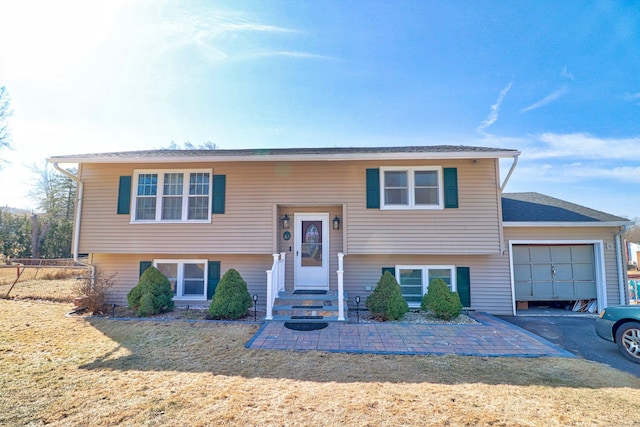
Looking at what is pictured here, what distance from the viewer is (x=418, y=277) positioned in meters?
7.95

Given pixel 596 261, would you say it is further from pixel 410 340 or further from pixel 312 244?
pixel 312 244

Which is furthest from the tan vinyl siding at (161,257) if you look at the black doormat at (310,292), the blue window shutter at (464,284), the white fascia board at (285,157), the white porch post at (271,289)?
the blue window shutter at (464,284)

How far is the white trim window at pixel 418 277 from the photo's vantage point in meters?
7.89

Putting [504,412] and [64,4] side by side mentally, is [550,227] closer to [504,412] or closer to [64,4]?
[504,412]

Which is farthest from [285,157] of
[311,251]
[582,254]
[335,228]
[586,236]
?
[582,254]

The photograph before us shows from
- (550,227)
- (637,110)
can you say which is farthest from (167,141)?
(637,110)

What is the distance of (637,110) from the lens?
12.8 metres

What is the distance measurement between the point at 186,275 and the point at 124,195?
2.83 m

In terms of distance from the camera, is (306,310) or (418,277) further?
(418,277)

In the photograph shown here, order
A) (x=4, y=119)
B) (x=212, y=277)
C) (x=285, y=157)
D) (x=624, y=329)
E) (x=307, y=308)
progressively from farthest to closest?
(x=4, y=119), (x=212, y=277), (x=285, y=157), (x=307, y=308), (x=624, y=329)

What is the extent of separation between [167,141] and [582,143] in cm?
2672

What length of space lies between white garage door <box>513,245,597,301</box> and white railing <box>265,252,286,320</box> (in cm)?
669

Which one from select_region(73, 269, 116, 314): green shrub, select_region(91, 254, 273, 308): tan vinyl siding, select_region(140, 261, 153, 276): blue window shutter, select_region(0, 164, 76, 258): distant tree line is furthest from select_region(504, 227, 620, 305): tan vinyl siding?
select_region(0, 164, 76, 258): distant tree line

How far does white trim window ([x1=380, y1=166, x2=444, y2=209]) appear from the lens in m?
7.62
